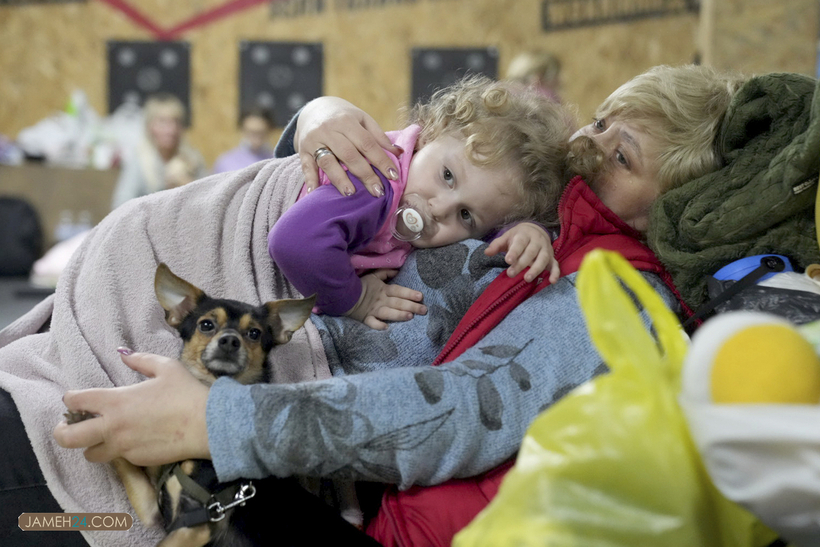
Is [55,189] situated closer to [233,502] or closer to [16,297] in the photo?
[16,297]

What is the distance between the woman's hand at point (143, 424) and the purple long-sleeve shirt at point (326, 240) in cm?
30

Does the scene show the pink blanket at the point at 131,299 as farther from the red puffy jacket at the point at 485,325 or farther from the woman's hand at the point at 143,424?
the red puffy jacket at the point at 485,325

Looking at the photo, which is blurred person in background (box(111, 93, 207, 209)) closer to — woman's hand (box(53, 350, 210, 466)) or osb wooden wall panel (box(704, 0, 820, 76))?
osb wooden wall panel (box(704, 0, 820, 76))

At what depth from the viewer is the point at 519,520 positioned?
2.17 feet

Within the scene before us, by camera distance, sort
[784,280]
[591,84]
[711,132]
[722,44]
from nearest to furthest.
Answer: [784,280], [711,132], [722,44], [591,84]

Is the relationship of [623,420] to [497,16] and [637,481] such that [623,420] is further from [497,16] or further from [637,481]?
[497,16]

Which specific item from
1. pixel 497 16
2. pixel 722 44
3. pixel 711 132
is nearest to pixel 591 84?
pixel 497 16

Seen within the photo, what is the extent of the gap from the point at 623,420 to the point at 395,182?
0.79 metres

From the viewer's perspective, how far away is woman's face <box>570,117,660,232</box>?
1.30m

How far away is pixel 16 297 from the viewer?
4.20 m

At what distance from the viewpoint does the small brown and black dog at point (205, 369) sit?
1.00 meters

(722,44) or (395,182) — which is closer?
(395,182)

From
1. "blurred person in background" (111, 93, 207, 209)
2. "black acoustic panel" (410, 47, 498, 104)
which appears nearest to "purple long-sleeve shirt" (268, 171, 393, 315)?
"blurred person in background" (111, 93, 207, 209)

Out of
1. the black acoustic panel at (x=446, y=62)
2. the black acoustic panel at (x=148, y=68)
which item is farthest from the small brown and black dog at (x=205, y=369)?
the black acoustic panel at (x=148, y=68)
